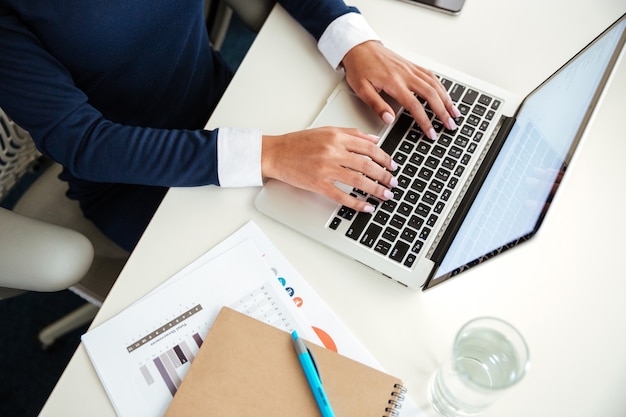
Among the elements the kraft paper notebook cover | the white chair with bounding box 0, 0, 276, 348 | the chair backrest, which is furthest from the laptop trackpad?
the chair backrest

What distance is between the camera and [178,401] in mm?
619

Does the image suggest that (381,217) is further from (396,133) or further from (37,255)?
(37,255)

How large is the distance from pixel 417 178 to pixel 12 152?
27.9 inches

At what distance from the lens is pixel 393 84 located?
808 millimetres

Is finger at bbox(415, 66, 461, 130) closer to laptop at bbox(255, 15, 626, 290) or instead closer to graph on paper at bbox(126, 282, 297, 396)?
laptop at bbox(255, 15, 626, 290)

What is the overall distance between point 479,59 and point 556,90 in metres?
0.18

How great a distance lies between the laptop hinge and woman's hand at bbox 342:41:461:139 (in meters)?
0.07

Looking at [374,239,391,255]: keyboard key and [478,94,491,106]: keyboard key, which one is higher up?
[478,94,491,106]: keyboard key

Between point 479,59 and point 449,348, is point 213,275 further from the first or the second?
point 479,59

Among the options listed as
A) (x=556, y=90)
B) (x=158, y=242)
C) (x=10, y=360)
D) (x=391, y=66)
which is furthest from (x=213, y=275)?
(x=10, y=360)

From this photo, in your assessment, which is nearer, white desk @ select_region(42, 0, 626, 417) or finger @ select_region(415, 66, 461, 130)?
white desk @ select_region(42, 0, 626, 417)

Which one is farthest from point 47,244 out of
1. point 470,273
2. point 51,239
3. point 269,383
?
point 470,273

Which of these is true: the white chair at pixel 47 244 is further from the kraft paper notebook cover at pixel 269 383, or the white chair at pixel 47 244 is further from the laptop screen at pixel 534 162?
the laptop screen at pixel 534 162

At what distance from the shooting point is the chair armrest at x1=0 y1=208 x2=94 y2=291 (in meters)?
0.70
